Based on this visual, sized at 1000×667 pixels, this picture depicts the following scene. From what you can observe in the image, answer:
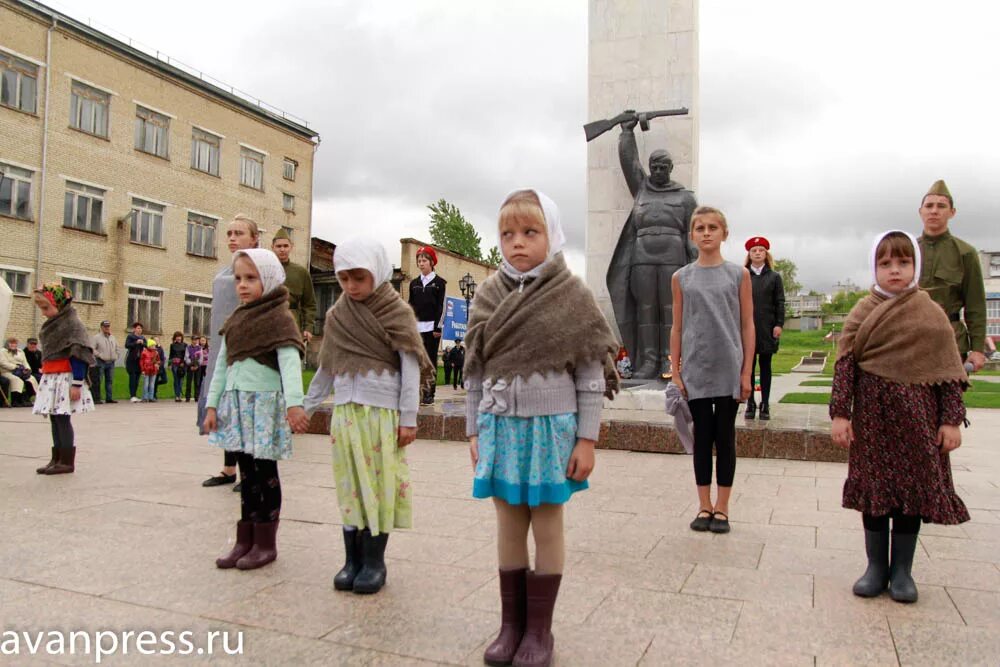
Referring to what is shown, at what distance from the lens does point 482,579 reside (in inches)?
131

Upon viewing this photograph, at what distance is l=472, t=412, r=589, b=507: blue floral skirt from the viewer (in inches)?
99.0

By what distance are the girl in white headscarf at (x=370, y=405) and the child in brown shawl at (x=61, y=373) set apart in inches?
144

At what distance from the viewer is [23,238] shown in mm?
24219

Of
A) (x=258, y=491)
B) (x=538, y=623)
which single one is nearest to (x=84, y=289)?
(x=258, y=491)

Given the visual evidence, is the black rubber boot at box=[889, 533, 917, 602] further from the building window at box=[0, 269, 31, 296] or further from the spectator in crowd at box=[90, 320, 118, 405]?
the building window at box=[0, 269, 31, 296]

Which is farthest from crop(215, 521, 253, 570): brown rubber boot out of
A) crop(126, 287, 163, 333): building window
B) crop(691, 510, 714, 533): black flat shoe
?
crop(126, 287, 163, 333): building window

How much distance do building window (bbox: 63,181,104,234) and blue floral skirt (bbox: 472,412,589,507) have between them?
27.4 m

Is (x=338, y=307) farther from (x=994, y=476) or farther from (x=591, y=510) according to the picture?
(x=994, y=476)

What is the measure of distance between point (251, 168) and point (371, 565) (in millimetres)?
33236

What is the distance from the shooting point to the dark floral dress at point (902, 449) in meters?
3.11

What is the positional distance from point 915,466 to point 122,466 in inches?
231

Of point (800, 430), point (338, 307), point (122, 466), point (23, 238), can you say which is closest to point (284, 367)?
point (338, 307)

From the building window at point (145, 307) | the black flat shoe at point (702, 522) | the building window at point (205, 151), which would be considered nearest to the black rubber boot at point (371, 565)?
the black flat shoe at point (702, 522)

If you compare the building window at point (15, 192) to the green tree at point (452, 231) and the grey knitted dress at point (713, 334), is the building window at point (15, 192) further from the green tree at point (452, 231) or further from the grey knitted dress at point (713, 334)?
the green tree at point (452, 231)
